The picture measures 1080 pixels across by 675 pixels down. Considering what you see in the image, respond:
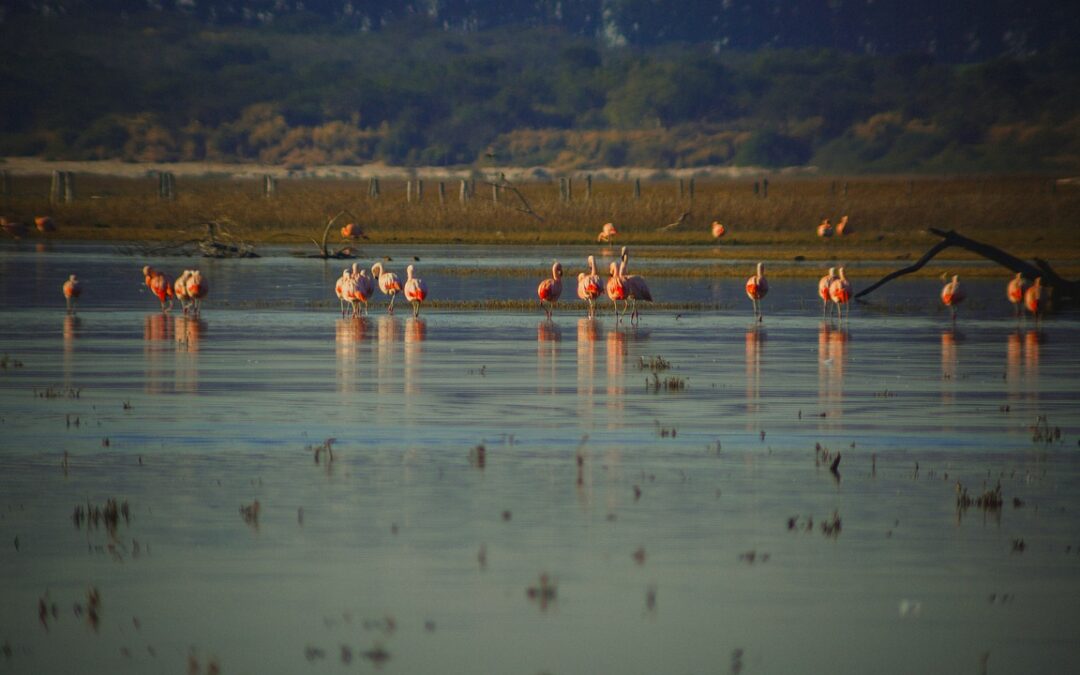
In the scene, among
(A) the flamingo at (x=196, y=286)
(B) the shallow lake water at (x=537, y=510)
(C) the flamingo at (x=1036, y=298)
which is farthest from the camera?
(C) the flamingo at (x=1036, y=298)

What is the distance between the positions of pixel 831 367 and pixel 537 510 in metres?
9.96

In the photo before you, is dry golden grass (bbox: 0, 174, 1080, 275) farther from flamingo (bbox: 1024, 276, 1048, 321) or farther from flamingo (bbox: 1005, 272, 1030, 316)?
flamingo (bbox: 1024, 276, 1048, 321)

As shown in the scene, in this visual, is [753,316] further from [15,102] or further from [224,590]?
[15,102]

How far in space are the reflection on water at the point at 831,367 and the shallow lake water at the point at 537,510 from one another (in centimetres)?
9

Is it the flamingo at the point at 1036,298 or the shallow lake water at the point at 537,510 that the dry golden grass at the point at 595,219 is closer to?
the flamingo at the point at 1036,298

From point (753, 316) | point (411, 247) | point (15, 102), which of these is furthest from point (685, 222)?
point (15, 102)

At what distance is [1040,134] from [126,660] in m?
156

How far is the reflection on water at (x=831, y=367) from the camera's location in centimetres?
1716

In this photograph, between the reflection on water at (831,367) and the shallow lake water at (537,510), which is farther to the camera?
the reflection on water at (831,367)

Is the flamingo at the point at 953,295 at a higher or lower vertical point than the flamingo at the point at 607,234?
lower

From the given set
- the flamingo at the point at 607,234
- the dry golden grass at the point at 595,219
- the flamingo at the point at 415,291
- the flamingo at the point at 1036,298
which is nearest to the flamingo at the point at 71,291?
the flamingo at the point at 415,291

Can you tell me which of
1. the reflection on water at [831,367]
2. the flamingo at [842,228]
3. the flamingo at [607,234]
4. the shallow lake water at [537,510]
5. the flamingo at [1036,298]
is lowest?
the shallow lake water at [537,510]

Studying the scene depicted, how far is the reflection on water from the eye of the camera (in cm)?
1716

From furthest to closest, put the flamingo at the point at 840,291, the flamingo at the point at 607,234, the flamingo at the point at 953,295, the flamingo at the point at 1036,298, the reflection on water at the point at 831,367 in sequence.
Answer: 1. the flamingo at the point at 607,234
2. the flamingo at the point at 953,295
3. the flamingo at the point at 840,291
4. the flamingo at the point at 1036,298
5. the reflection on water at the point at 831,367
